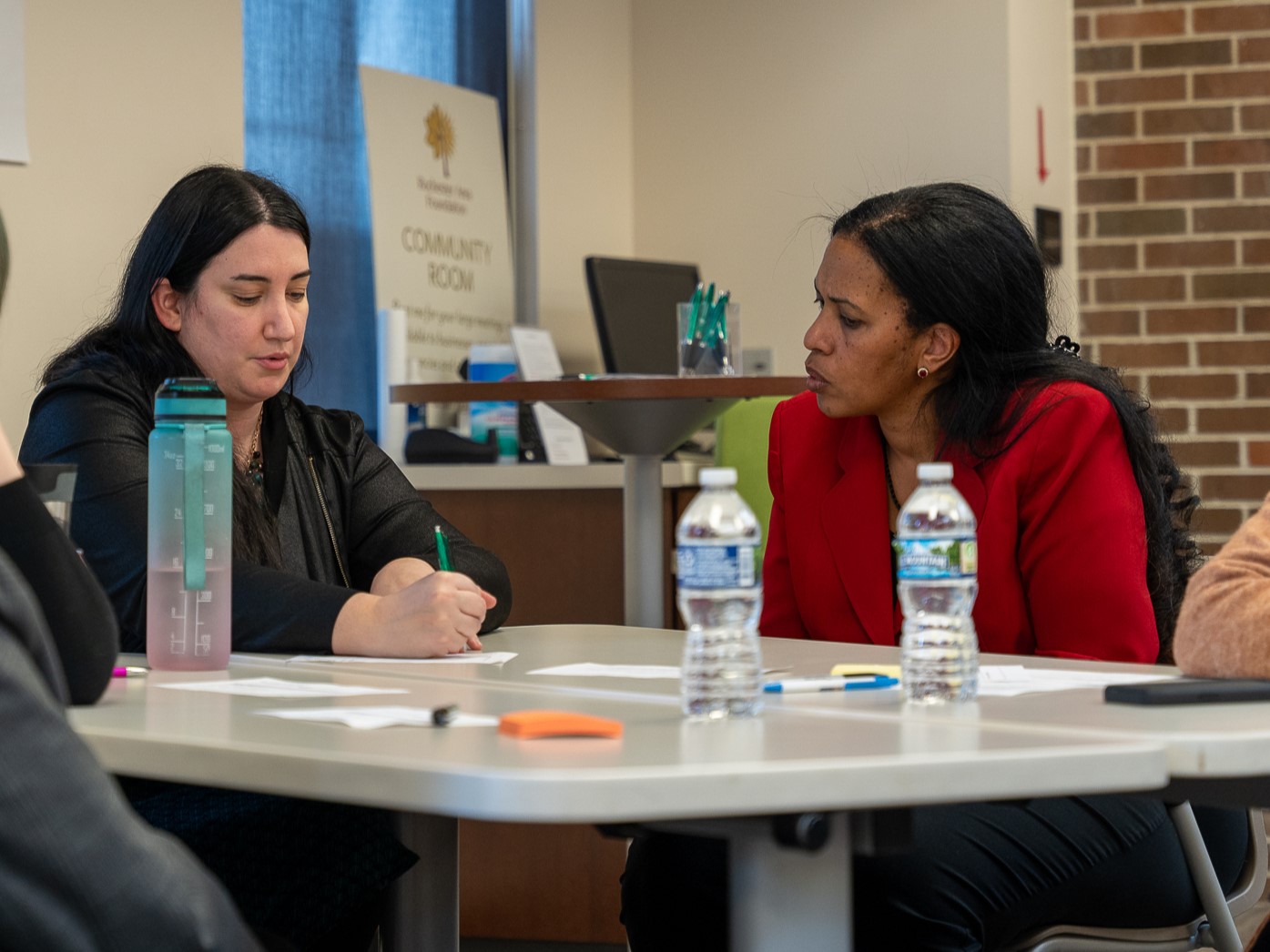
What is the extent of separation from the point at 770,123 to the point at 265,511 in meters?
3.23

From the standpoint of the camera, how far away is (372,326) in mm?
4281

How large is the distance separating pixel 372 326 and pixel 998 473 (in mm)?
2578

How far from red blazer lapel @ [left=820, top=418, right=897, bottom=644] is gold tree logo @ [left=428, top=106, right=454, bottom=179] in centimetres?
248

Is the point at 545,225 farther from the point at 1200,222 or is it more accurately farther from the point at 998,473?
the point at 998,473

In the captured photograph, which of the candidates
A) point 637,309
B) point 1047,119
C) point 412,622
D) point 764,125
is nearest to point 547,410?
point 637,309

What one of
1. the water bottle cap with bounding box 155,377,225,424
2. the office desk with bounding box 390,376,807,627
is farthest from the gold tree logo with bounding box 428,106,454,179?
the water bottle cap with bounding box 155,377,225,424

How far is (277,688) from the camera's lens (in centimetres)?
139

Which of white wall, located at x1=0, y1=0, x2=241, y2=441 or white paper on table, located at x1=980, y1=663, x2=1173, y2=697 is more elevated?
white wall, located at x1=0, y1=0, x2=241, y2=441

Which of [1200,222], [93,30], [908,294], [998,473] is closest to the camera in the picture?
[998,473]

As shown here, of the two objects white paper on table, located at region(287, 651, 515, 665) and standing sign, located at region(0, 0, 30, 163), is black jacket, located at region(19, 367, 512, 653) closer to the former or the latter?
white paper on table, located at region(287, 651, 515, 665)

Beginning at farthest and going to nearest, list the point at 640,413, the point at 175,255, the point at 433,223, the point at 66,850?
the point at 433,223 < the point at 640,413 < the point at 175,255 < the point at 66,850

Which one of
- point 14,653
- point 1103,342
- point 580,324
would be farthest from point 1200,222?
point 14,653

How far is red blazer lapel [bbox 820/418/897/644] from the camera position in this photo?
2.06 metres

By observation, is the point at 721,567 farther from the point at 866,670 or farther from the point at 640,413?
the point at 640,413
